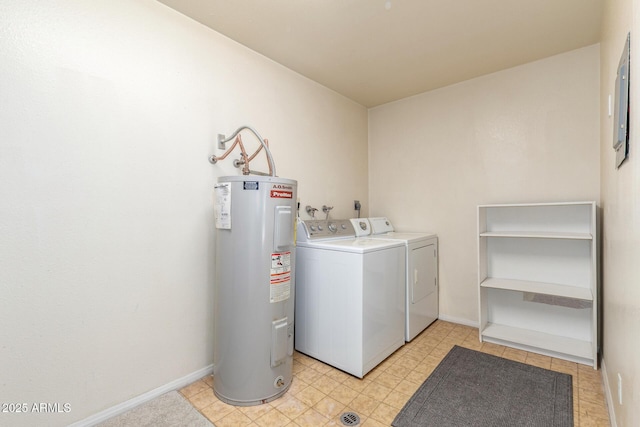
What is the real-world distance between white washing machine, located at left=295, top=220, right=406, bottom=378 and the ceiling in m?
1.49

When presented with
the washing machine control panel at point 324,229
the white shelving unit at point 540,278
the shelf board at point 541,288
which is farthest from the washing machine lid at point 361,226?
the shelf board at point 541,288

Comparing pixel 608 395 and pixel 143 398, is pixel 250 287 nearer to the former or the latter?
pixel 143 398

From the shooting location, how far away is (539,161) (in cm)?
269

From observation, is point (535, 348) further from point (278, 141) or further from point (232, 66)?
point (232, 66)

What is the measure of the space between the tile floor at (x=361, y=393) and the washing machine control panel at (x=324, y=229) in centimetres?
102

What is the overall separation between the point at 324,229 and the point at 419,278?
105 cm

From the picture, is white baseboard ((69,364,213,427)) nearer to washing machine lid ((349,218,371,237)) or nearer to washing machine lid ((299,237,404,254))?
washing machine lid ((299,237,404,254))

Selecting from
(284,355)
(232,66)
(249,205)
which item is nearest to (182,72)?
(232,66)

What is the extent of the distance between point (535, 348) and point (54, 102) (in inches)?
147

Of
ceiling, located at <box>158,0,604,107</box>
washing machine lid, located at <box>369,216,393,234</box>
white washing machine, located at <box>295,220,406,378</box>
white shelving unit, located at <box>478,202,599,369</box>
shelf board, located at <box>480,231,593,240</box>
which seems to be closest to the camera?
ceiling, located at <box>158,0,604,107</box>

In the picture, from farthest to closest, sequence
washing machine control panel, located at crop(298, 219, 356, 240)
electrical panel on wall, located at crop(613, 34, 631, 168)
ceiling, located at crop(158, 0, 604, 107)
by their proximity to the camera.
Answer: washing machine control panel, located at crop(298, 219, 356, 240) → ceiling, located at crop(158, 0, 604, 107) → electrical panel on wall, located at crop(613, 34, 631, 168)

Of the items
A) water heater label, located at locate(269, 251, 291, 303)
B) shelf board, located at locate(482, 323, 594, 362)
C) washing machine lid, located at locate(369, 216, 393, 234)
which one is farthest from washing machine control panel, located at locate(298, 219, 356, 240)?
shelf board, located at locate(482, 323, 594, 362)

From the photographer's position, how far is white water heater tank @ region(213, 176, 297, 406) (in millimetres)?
1845

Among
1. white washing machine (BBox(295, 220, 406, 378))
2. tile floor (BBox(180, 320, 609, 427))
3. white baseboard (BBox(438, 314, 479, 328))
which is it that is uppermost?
white washing machine (BBox(295, 220, 406, 378))
